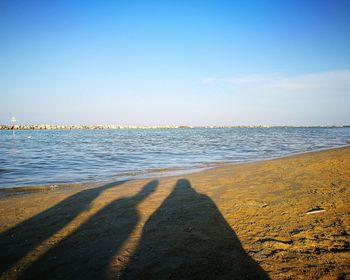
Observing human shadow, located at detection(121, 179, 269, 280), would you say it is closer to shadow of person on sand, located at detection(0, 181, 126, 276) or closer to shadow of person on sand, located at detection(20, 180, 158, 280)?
shadow of person on sand, located at detection(20, 180, 158, 280)

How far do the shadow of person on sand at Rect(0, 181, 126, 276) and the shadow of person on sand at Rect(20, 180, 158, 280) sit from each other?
400 millimetres

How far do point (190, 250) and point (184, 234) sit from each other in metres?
0.52

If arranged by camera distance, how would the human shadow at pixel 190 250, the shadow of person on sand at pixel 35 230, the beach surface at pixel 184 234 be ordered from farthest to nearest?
the shadow of person on sand at pixel 35 230 < the beach surface at pixel 184 234 < the human shadow at pixel 190 250

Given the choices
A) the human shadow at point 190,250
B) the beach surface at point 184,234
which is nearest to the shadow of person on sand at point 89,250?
the beach surface at point 184,234

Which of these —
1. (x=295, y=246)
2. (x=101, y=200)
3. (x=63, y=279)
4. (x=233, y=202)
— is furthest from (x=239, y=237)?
(x=101, y=200)

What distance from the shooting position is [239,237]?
3592 millimetres

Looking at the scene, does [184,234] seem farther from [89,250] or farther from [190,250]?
[89,250]

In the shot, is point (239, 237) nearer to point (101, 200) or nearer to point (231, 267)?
point (231, 267)

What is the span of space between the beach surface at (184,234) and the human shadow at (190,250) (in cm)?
1

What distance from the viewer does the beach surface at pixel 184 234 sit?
113 inches

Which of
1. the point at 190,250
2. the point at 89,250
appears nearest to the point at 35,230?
the point at 89,250

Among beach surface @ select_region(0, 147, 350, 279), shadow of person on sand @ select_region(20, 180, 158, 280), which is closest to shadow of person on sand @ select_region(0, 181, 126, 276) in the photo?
beach surface @ select_region(0, 147, 350, 279)

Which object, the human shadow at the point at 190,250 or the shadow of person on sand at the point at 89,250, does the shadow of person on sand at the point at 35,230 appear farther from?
the human shadow at the point at 190,250

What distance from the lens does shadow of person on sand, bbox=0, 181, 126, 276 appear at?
348 cm
